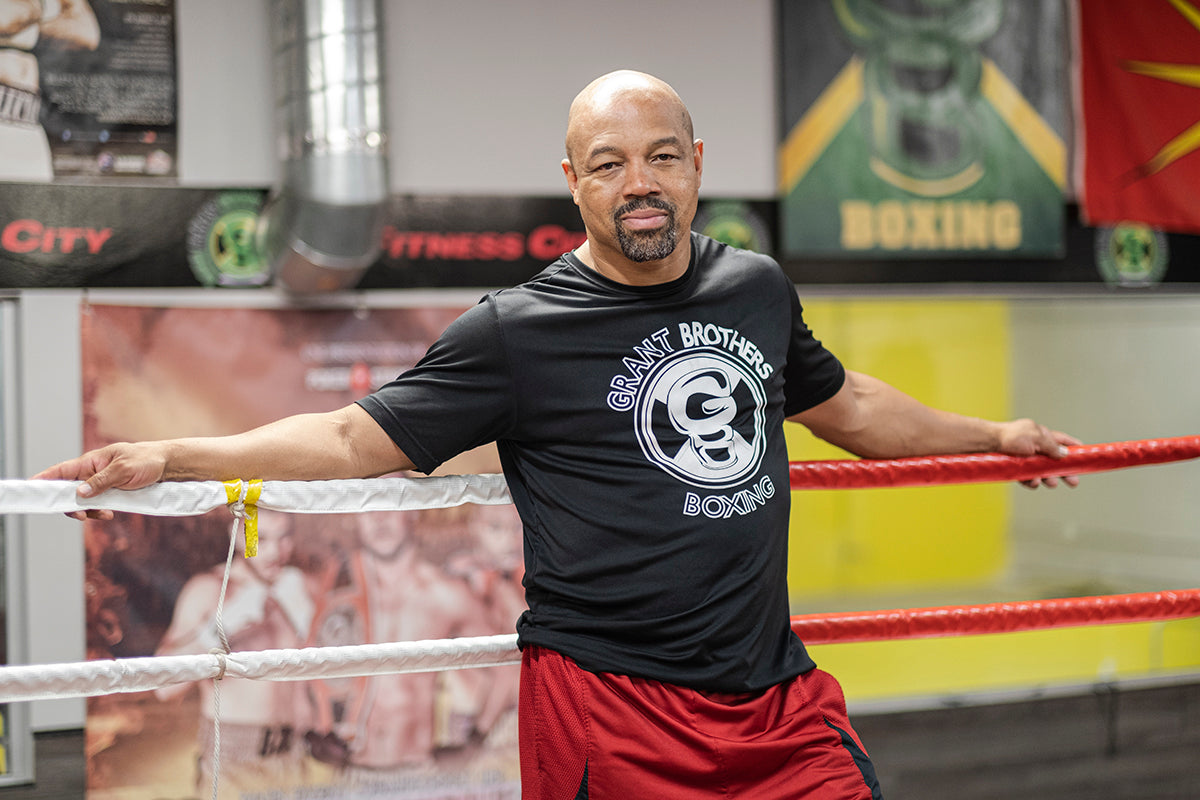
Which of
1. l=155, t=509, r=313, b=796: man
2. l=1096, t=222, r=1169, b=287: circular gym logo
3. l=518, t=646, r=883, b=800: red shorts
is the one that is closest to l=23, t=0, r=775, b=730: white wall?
l=155, t=509, r=313, b=796: man

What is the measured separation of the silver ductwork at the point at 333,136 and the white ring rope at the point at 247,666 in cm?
215

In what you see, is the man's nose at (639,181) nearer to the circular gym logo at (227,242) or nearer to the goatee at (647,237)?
the goatee at (647,237)

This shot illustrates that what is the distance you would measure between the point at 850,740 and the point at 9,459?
330cm

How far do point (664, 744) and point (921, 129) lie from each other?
371 centimetres

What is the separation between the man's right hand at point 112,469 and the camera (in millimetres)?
1265

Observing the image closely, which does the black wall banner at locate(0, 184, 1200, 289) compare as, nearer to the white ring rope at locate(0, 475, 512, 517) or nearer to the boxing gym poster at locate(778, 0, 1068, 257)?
the boxing gym poster at locate(778, 0, 1068, 257)

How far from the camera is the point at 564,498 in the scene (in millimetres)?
1417

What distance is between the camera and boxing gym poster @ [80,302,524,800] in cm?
361

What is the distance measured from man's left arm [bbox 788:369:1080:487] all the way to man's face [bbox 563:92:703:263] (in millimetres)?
447

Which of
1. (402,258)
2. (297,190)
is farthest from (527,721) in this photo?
(402,258)

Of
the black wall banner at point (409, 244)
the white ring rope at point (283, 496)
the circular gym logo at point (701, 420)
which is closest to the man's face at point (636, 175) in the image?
the circular gym logo at point (701, 420)

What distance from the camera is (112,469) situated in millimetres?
1267

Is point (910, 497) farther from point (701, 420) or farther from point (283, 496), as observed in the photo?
point (283, 496)

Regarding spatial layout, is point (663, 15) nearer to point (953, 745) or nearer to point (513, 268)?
point (513, 268)
